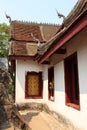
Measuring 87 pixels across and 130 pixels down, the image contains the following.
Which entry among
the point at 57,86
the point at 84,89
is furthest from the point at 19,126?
the point at 84,89

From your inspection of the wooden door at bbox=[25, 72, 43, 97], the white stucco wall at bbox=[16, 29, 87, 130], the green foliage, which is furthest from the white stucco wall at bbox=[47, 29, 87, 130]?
the green foliage

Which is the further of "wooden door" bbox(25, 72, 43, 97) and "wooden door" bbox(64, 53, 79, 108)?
"wooden door" bbox(25, 72, 43, 97)

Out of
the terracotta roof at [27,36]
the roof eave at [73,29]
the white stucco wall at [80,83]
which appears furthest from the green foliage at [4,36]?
the roof eave at [73,29]

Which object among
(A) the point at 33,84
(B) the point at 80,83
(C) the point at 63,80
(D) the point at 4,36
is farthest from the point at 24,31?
(D) the point at 4,36

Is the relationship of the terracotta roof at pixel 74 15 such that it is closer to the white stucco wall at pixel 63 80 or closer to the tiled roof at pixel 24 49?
the white stucco wall at pixel 63 80

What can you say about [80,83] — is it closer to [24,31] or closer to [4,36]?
[24,31]

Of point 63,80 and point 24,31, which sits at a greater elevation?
point 24,31

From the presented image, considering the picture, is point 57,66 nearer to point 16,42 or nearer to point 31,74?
point 31,74

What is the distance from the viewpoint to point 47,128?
5680mm

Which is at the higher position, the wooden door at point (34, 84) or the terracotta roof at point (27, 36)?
the terracotta roof at point (27, 36)

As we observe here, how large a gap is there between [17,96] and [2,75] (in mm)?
1633

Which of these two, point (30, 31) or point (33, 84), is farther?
point (30, 31)

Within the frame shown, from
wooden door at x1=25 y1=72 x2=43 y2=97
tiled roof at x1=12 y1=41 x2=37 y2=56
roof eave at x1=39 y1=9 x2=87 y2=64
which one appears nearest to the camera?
roof eave at x1=39 y1=9 x2=87 y2=64

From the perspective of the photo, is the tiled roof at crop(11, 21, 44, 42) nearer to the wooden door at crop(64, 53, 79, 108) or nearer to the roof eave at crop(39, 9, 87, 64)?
the wooden door at crop(64, 53, 79, 108)
